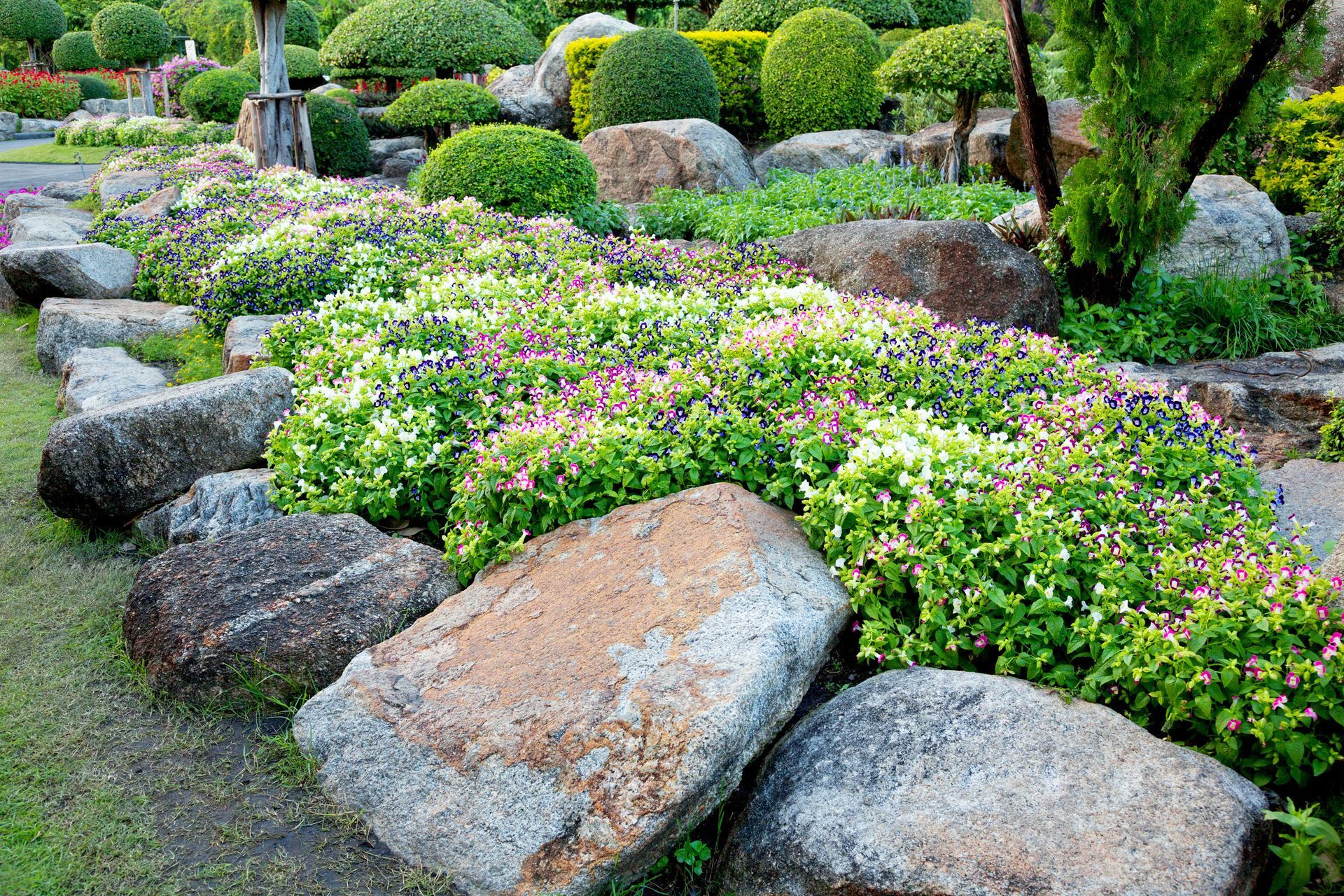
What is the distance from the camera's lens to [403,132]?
17938mm

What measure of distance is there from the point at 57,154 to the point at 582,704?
22.0 m

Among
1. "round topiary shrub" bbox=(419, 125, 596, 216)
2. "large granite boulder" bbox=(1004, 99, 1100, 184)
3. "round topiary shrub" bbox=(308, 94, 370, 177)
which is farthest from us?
"round topiary shrub" bbox=(308, 94, 370, 177)

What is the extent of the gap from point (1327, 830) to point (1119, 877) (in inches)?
20.6

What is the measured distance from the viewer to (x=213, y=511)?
4.50 meters

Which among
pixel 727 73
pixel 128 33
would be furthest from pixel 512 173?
pixel 128 33

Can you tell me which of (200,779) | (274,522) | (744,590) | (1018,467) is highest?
(1018,467)

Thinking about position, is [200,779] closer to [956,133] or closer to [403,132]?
[956,133]

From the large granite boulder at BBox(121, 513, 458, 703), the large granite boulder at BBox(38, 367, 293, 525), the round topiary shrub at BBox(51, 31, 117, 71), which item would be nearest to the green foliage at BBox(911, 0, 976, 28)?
the large granite boulder at BBox(38, 367, 293, 525)

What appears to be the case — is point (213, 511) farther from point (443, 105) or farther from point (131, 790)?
point (443, 105)

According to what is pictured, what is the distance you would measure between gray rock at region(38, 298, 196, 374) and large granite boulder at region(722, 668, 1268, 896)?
5.76 meters

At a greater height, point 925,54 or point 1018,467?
point 925,54

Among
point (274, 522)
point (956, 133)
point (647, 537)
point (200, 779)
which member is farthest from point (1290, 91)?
point (200, 779)

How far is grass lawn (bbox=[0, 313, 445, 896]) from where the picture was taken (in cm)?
275

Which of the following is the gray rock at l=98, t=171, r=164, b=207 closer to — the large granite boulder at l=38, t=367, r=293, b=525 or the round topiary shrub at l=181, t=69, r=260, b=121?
the round topiary shrub at l=181, t=69, r=260, b=121
